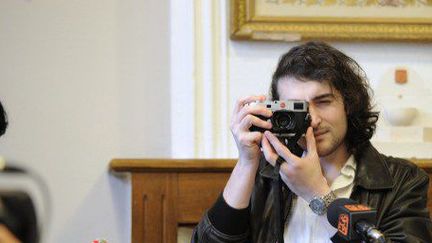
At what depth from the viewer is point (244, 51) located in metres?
1.73

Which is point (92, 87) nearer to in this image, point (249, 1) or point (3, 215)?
point (249, 1)

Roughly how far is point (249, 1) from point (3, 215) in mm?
1382

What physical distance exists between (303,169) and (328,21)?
2.88 ft

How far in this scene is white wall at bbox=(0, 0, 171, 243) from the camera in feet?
5.63

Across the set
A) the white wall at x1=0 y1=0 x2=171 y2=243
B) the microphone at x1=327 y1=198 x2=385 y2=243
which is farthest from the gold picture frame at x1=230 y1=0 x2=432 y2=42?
the microphone at x1=327 y1=198 x2=385 y2=243

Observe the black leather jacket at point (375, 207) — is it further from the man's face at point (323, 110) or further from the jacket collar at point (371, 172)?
the man's face at point (323, 110)

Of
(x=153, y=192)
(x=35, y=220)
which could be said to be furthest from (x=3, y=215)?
(x=153, y=192)

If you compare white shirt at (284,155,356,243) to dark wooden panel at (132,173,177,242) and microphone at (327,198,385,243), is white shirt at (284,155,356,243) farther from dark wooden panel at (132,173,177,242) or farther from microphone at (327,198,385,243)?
dark wooden panel at (132,173,177,242)

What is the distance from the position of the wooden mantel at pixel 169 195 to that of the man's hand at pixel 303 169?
59 cm

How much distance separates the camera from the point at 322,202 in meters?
0.98

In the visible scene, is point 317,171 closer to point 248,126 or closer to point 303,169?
point 303,169

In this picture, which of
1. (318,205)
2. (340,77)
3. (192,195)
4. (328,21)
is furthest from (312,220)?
(328,21)

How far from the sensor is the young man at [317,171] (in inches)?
40.2

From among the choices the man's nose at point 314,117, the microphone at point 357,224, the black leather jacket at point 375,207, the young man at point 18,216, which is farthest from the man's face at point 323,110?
the young man at point 18,216
